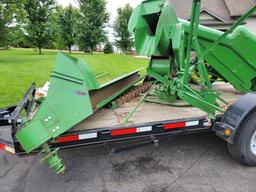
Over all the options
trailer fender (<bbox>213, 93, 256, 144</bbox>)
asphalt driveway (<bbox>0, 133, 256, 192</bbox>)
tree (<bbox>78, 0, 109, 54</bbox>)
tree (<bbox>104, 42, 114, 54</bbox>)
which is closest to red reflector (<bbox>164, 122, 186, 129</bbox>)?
trailer fender (<bbox>213, 93, 256, 144</bbox>)

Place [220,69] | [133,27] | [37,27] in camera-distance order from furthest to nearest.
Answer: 1. [37,27]
2. [220,69]
3. [133,27]

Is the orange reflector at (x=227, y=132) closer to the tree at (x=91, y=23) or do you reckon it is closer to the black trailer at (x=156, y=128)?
the black trailer at (x=156, y=128)

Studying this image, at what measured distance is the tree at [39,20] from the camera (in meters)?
25.3

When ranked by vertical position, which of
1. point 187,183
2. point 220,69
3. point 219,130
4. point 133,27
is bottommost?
point 187,183

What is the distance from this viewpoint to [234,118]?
3.04 m

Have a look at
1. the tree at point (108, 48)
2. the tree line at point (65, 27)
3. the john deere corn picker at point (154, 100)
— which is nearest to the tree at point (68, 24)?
the tree line at point (65, 27)

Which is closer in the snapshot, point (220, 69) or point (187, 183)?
point (187, 183)

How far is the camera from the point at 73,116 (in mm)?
2537

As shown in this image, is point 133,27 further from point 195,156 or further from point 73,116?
point 195,156

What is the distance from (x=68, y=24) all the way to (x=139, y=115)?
1220 inches

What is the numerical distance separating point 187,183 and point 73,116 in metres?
1.53

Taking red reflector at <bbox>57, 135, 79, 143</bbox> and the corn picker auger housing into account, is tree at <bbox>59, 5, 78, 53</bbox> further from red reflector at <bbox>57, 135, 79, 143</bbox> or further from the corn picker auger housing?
red reflector at <bbox>57, 135, 79, 143</bbox>

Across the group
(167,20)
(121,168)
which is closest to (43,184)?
(121,168)

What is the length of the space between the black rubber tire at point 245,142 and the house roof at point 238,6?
17.4m
